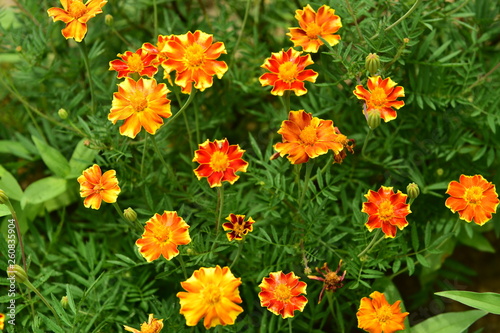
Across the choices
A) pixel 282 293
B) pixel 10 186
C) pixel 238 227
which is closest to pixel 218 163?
pixel 238 227

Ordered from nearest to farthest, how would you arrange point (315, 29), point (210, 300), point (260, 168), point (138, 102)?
point (210, 300) → point (138, 102) → point (315, 29) → point (260, 168)

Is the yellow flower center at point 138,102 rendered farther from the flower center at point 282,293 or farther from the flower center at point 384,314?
the flower center at point 384,314

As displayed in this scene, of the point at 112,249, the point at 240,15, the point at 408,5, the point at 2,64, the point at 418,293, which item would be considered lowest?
the point at 418,293

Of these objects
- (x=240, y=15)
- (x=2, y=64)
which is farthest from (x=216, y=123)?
(x=2, y=64)

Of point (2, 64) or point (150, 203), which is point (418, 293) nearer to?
point (150, 203)

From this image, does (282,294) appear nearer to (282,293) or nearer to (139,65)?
(282,293)

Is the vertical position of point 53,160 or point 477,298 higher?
point 53,160

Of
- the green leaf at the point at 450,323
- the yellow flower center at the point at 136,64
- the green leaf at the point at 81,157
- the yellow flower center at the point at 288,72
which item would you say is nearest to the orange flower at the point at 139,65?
the yellow flower center at the point at 136,64
